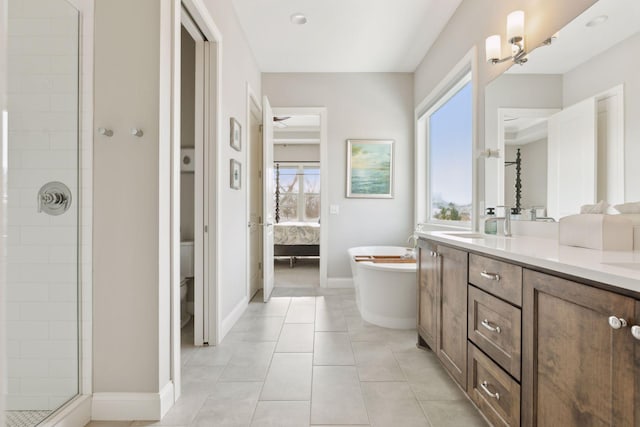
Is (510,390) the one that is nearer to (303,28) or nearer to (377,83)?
(303,28)

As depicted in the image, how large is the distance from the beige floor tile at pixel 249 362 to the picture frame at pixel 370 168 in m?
2.42

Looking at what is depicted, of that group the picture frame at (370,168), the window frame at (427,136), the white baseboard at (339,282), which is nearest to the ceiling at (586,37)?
the window frame at (427,136)

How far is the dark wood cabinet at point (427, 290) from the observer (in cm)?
203

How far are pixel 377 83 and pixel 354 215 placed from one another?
174 cm

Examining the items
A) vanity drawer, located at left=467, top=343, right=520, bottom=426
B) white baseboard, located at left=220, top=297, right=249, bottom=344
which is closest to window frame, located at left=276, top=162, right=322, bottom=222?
white baseboard, located at left=220, top=297, right=249, bottom=344

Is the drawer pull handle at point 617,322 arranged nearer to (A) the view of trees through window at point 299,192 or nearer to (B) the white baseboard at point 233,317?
(B) the white baseboard at point 233,317

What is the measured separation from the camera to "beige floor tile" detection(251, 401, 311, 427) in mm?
1533

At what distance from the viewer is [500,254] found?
1271 mm

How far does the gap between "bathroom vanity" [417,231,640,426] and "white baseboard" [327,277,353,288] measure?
2.57 metres

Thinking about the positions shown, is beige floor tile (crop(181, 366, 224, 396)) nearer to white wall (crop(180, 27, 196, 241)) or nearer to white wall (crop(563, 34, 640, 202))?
white wall (crop(180, 27, 196, 241))

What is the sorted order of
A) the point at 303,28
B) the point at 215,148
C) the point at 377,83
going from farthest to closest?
the point at 377,83
the point at 303,28
the point at 215,148

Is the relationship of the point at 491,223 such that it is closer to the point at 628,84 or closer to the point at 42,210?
the point at 628,84

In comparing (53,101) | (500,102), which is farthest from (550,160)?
(53,101)

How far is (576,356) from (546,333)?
0.40 ft
